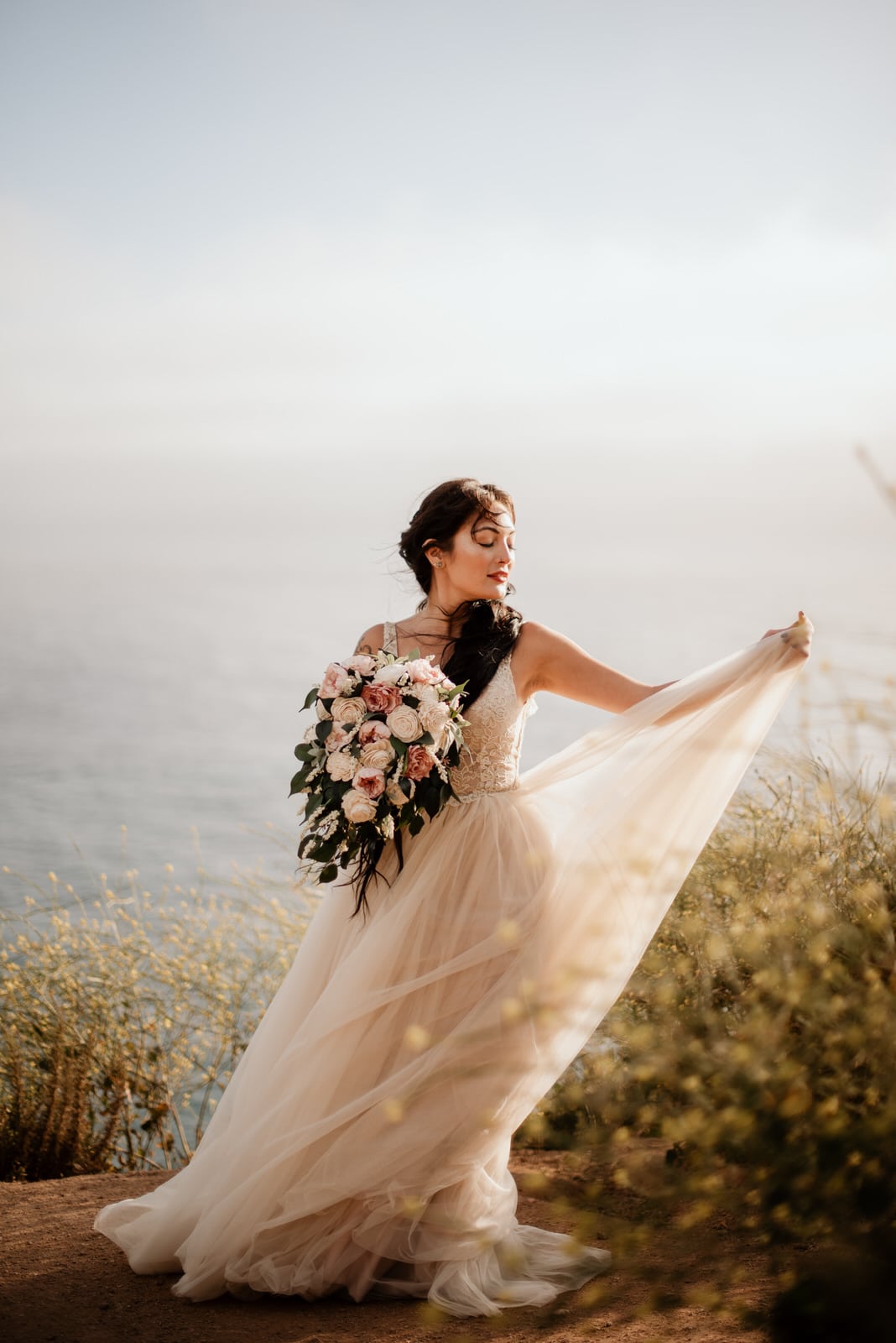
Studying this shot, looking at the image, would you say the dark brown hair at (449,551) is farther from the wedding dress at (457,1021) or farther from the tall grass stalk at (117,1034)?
the tall grass stalk at (117,1034)

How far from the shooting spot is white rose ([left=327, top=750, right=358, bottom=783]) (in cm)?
313

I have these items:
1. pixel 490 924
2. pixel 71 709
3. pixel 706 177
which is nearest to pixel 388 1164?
pixel 490 924

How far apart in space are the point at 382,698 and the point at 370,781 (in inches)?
10.8

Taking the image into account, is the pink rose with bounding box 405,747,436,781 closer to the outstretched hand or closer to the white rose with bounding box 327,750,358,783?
the white rose with bounding box 327,750,358,783

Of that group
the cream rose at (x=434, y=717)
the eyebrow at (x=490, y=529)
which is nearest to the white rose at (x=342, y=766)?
the cream rose at (x=434, y=717)

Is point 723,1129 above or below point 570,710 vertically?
below

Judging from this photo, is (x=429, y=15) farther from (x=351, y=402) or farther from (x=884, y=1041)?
(x=884, y=1041)

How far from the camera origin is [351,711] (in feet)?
10.6

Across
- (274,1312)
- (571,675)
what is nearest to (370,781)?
(571,675)

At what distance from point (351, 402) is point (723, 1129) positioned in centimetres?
952

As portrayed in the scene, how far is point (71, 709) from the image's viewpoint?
14.5m

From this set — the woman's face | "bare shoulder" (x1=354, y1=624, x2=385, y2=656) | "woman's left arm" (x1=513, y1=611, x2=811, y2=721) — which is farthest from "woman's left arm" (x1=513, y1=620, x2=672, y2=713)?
"bare shoulder" (x1=354, y1=624, x2=385, y2=656)

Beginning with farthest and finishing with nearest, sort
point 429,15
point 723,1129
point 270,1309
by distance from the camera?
1. point 429,15
2. point 270,1309
3. point 723,1129

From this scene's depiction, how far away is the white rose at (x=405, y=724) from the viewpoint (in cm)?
309
